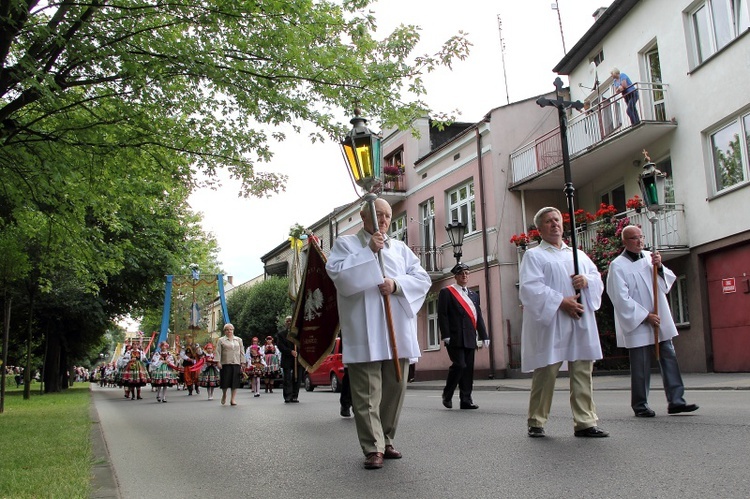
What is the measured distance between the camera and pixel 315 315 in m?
6.89

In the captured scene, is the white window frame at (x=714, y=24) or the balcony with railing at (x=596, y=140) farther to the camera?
the balcony with railing at (x=596, y=140)

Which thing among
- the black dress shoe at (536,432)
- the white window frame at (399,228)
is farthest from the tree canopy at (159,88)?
the white window frame at (399,228)

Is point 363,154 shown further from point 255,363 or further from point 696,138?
point 255,363

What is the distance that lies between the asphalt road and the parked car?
12.8 meters

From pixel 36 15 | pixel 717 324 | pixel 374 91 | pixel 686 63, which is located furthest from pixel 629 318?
pixel 686 63

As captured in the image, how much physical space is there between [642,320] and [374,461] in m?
3.76

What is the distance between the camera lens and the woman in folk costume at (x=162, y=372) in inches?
837

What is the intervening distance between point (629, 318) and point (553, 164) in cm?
1625

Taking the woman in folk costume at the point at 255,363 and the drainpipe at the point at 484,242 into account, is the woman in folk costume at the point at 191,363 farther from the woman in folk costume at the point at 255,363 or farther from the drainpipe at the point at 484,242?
the drainpipe at the point at 484,242

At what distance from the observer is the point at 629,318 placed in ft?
25.3

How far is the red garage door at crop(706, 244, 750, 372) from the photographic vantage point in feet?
53.9

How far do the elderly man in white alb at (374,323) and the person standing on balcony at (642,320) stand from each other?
2.90 metres

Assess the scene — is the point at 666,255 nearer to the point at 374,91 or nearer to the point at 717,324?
the point at 717,324

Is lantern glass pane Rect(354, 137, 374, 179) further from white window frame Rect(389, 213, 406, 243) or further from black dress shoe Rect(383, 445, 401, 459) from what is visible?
white window frame Rect(389, 213, 406, 243)
